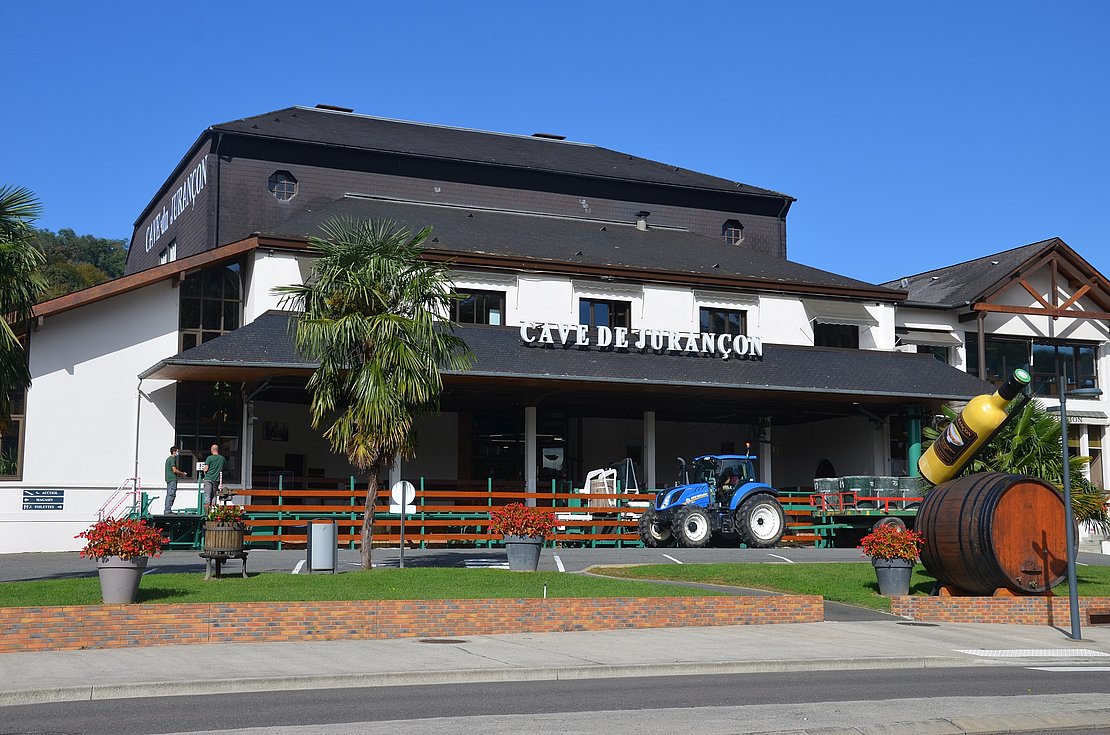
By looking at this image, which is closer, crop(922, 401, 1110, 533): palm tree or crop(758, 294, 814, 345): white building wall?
crop(922, 401, 1110, 533): palm tree

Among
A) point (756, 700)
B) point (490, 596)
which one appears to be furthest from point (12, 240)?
point (756, 700)

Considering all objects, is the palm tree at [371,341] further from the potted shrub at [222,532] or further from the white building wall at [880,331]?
the white building wall at [880,331]

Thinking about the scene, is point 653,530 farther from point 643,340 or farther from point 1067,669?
point 1067,669

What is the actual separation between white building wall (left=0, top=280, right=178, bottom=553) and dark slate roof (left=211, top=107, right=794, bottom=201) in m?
11.0

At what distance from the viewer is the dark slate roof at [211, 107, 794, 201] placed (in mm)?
42031

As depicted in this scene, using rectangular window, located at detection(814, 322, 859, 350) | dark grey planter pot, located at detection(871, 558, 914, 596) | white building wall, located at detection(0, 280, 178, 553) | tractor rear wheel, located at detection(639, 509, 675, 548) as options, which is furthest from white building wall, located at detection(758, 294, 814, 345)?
dark grey planter pot, located at detection(871, 558, 914, 596)

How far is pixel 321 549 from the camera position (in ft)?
69.5

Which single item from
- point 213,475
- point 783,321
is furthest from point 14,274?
point 783,321

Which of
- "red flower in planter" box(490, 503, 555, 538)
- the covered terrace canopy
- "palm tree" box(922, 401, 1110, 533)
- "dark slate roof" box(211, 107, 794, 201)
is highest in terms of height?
"dark slate roof" box(211, 107, 794, 201)

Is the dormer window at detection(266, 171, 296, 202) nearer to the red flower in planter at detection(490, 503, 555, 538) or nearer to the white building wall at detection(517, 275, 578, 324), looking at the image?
the white building wall at detection(517, 275, 578, 324)

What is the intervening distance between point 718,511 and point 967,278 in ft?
63.0

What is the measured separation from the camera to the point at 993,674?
13.7m

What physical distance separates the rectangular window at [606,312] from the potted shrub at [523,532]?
48.5 feet

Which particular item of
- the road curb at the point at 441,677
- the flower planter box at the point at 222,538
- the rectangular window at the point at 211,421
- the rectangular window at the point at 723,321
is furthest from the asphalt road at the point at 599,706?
the rectangular window at the point at 723,321
